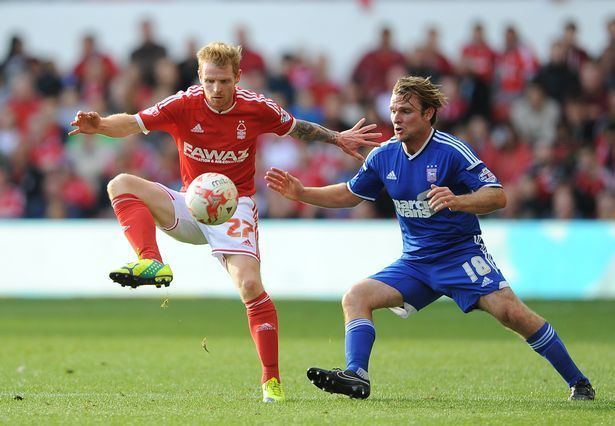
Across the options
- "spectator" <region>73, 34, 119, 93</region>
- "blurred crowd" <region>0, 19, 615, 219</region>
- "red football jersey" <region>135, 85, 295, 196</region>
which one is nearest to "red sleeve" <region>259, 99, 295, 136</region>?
"red football jersey" <region>135, 85, 295, 196</region>

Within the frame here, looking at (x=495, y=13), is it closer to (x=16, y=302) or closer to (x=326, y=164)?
(x=326, y=164)

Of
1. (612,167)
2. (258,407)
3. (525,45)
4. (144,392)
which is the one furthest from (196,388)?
(525,45)

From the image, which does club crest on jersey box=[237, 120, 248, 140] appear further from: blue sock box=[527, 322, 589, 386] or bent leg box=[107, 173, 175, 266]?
blue sock box=[527, 322, 589, 386]

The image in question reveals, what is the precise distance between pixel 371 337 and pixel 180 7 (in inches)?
573

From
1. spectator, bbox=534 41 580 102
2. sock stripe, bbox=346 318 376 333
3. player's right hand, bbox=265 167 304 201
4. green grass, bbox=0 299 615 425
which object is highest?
spectator, bbox=534 41 580 102

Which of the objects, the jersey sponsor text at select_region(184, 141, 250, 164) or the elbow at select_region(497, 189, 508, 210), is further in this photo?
the jersey sponsor text at select_region(184, 141, 250, 164)

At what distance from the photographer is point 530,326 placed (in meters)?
7.50

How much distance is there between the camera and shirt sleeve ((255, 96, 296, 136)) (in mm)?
8172

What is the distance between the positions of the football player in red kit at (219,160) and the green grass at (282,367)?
27.9 inches

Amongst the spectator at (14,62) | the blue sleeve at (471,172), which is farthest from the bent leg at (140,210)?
the spectator at (14,62)

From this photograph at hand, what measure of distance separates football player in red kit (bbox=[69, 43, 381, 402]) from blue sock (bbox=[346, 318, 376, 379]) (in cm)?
51

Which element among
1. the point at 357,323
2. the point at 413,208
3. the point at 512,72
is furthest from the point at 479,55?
the point at 357,323

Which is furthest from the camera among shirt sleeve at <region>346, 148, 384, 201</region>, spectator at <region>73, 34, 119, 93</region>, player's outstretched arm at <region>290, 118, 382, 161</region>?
spectator at <region>73, 34, 119, 93</region>

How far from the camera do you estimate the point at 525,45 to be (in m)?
19.6
